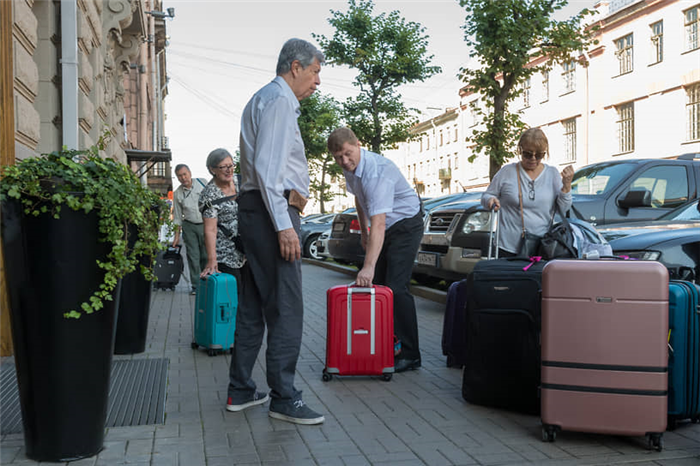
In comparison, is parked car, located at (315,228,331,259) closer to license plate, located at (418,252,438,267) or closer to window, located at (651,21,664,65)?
license plate, located at (418,252,438,267)

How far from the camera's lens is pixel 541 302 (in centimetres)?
417

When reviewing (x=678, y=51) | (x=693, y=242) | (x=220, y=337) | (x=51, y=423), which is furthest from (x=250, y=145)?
(x=678, y=51)

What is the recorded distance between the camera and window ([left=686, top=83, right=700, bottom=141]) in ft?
106

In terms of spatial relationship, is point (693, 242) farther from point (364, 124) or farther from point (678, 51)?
point (678, 51)

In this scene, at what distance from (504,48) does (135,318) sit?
14.5 meters

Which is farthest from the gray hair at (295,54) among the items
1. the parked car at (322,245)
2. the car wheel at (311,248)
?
the car wheel at (311,248)

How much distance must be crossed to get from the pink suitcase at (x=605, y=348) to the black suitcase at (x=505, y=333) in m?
0.43

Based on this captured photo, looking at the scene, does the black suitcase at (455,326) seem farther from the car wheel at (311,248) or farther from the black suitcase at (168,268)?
the car wheel at (311,248)

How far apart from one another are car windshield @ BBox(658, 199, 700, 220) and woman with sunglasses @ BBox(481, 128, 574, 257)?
3239 mm

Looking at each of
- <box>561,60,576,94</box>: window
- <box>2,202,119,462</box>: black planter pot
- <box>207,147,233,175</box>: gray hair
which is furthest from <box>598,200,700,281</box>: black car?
<box>561,60,576,94</box>: window

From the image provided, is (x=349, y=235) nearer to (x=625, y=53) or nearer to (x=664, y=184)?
(x=664, y=184)

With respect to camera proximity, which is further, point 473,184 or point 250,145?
point 473,184

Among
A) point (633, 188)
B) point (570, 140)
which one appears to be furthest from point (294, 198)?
point (570, 140)

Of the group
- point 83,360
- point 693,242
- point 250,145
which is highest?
point 250,145
